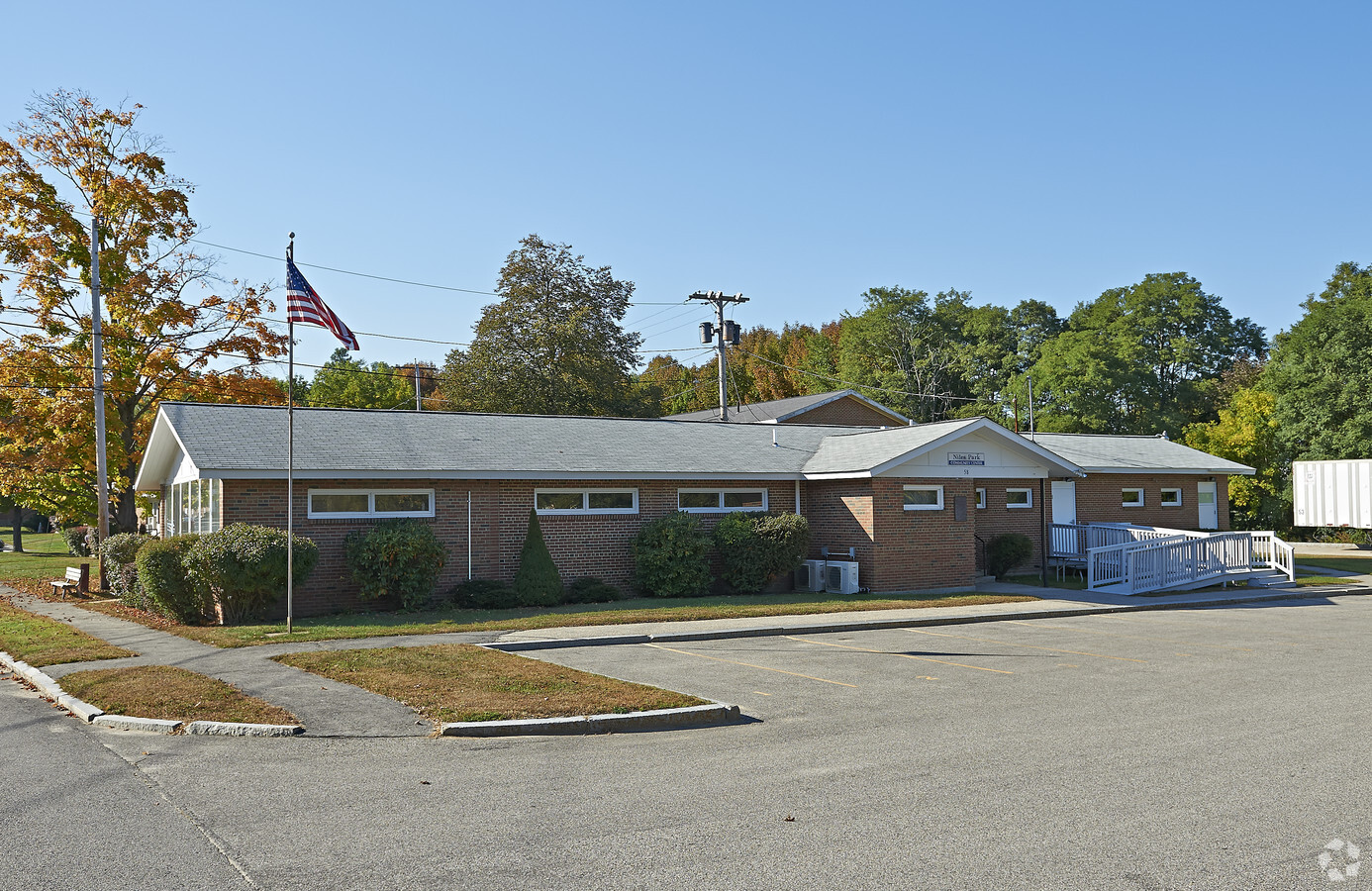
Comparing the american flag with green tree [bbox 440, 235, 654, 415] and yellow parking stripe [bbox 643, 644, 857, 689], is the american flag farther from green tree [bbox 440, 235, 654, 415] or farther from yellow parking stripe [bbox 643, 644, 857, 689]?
green tree [bbox 440, 235, 654, 415]

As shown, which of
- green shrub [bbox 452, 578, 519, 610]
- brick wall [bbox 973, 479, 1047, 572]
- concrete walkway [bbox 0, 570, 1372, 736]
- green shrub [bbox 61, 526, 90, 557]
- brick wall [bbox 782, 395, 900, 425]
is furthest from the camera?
brick wall [bbox 782, 395, 900, 425]

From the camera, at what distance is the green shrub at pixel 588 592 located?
70.8ft

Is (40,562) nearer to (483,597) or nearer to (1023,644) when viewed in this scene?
(483,597)

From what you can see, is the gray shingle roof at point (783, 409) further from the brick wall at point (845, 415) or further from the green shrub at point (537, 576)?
the green shrub at point (537, 576)

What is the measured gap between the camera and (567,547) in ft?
73.2

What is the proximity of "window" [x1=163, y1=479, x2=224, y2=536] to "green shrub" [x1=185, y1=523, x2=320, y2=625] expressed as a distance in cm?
142

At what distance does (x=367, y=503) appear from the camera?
20.4 m

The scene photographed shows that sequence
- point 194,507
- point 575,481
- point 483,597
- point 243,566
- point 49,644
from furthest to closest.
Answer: point 575,481 → point 194,507 → point 483,597 → point 243,566 → point 49,644

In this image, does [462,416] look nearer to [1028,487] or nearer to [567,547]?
[567,547]

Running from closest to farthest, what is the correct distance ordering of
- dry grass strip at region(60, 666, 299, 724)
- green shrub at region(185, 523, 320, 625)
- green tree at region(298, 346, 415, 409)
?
dry grass strip at region(60, 666, 299, 724), green shrub at region(185, 523, 320, 625), green tree at region(298, 346, 415, 409)

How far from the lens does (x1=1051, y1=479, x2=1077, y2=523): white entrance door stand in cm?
3027

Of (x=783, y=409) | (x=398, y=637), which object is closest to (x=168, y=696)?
(x=398, y=637)

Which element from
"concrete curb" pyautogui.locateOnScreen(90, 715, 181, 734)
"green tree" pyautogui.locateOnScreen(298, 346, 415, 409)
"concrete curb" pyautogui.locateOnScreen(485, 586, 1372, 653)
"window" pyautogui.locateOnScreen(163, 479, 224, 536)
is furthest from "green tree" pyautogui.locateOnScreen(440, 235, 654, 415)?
"concrete curb" pyautogui.locateOnScreen(90, 715, 181, 734)

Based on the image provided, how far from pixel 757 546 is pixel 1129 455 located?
53.8 feet
